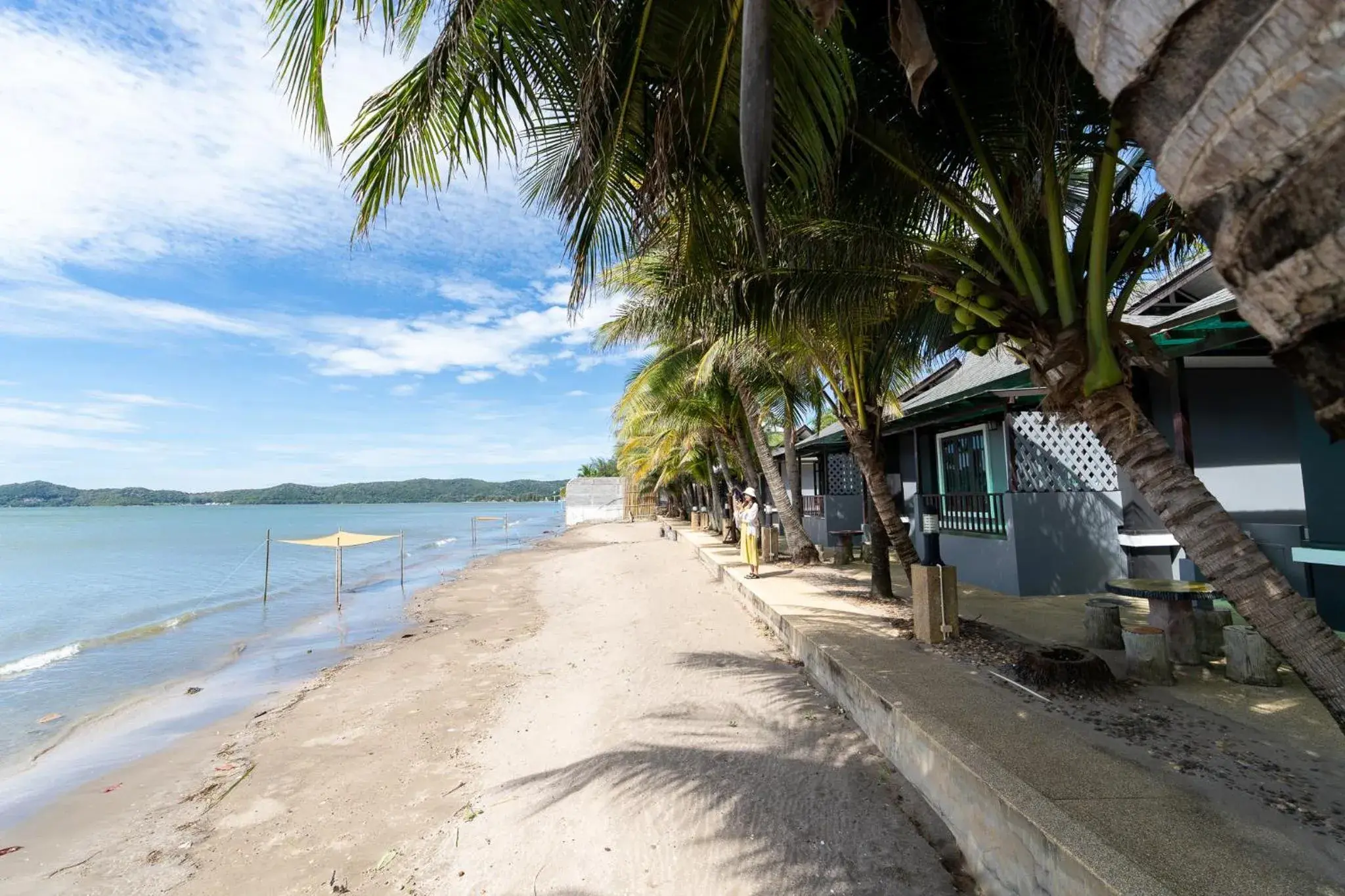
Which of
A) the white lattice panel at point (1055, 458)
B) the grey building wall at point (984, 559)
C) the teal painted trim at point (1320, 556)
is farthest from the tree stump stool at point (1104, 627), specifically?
the white lattice panel at point (1055, 458)

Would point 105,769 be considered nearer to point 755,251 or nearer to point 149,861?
point 149,861

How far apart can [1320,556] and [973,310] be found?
14.3 ft

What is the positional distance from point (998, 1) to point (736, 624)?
834cm

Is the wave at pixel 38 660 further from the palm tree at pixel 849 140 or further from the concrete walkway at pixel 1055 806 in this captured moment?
the concrete walkway at pixel 1055 806

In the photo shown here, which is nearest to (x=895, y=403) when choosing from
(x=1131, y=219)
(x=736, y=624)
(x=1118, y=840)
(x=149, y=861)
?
(x=736, y=624)

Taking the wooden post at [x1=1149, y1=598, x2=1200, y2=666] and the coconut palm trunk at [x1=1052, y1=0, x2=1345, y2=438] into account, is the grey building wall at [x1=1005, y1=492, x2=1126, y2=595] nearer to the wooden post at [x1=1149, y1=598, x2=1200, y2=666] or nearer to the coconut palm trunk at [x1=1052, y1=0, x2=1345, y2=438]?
the wooden post at [x1=1149, y1=598, x2=1200, y2=666]

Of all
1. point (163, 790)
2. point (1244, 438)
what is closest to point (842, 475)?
point (1244, 438)

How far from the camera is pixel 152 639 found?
14.6 meters

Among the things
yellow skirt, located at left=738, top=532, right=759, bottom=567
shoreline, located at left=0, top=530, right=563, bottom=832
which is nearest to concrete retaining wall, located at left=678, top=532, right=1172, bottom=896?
shoreline, located at left=0, top=530, right=563, bottom=832

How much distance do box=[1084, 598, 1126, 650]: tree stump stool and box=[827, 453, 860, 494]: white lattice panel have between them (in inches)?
457

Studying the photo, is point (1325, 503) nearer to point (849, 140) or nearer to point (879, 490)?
point (879, 490)

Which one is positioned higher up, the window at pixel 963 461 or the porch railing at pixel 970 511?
the window at pixel 963 461

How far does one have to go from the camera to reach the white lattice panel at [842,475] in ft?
60.4

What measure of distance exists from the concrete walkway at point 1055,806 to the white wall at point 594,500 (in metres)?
56.0
